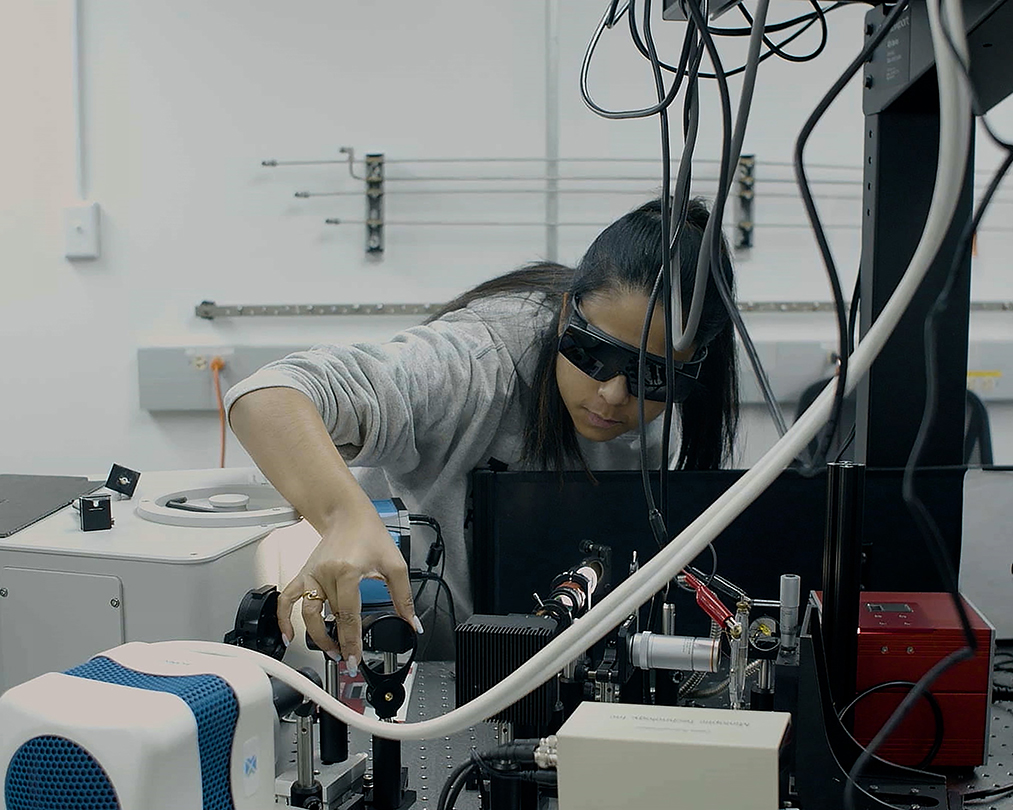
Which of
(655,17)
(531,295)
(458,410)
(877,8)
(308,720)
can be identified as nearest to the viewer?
(308,720)

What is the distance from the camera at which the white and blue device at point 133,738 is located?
0.52 meters

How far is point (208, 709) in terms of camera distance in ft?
1.85

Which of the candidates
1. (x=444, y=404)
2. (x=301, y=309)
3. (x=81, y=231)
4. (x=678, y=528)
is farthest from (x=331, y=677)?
(x=81, y=231)

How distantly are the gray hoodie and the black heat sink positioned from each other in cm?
42

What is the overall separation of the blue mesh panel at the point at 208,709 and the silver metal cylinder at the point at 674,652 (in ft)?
1.03

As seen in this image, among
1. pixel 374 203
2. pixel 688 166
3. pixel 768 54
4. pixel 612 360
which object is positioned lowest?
pixel 612 360

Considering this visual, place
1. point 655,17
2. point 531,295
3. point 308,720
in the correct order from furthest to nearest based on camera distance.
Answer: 1. point 655,17
2. point 531,295
3. point 308,720

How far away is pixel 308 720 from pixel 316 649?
10 centimetres

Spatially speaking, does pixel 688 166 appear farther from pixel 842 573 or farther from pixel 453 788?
pixel 453 788

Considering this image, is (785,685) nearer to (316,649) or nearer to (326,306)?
(316,649)

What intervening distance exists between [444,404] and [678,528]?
Answer: 0.45 meters

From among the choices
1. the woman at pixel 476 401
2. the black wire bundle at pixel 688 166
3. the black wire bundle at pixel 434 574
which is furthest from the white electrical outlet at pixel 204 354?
the black wire bundle at pixel 688 166

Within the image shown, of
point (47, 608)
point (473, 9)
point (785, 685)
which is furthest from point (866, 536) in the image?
point (473, 9)

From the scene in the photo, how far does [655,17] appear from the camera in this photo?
2539 millimetres
